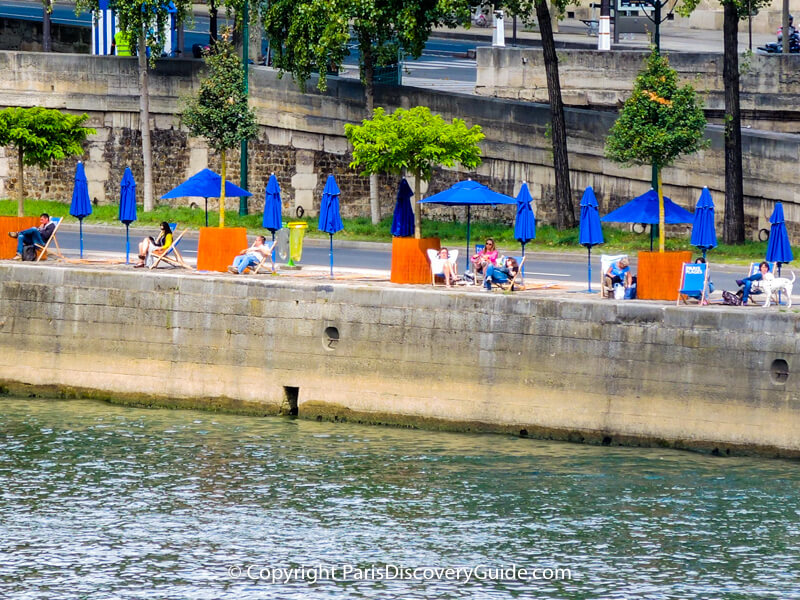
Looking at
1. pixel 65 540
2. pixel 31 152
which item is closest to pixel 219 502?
pixel 65 540

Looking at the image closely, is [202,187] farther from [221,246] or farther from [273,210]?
[273,210]

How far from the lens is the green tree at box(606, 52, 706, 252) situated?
A: 119 ft

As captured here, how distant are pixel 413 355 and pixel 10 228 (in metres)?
10.4

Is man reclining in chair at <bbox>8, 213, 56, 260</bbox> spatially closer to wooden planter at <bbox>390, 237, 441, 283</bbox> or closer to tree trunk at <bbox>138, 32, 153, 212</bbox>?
wooden planter at <bbox>390, 237, 441, 283</bbox>

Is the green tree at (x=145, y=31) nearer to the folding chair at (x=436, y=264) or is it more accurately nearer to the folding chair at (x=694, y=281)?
the folding chair at (x=436, y=264)

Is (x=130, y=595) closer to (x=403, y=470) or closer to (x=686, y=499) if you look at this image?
(x=403, y=470)

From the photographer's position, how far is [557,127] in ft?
138

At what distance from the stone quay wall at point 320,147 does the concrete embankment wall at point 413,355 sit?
12.1 m

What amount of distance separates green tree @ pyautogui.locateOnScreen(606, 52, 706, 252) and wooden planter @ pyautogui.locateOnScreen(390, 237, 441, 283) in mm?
7067

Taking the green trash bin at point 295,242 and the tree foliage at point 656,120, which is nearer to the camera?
the green trash bin at point 295,242

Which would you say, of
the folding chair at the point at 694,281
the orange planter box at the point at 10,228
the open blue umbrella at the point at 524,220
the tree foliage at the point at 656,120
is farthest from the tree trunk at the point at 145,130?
the folding chair at the point at 694,281

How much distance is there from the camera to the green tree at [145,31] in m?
45.7

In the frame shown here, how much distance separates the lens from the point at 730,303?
1136 inches

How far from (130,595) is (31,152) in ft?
58.9
